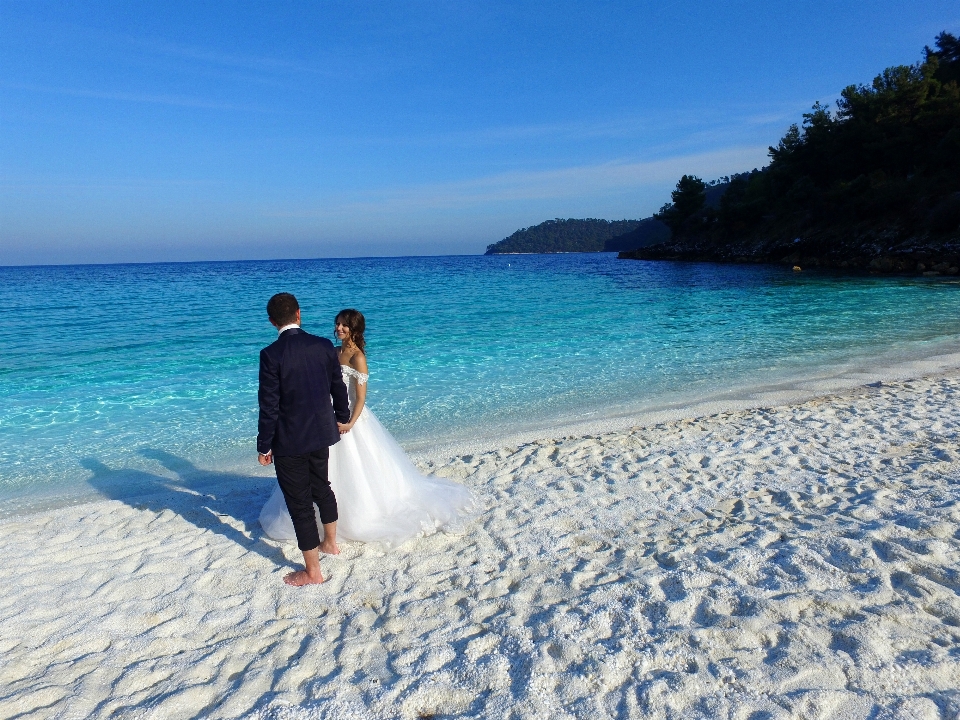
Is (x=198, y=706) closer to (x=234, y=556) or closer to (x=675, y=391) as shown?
(x=234, y=556)

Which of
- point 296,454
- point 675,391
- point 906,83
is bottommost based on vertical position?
point 675,391

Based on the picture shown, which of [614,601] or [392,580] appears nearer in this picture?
[614,601]

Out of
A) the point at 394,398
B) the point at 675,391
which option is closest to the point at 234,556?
the point at 394,398

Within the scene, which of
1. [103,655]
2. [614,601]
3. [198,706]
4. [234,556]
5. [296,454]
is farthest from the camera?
[234,556]

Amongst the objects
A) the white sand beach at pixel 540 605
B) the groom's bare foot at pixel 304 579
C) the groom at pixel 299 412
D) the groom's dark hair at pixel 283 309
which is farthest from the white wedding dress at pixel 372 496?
the groom's dark hair at pixel 283 309

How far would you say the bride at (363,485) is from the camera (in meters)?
4.85

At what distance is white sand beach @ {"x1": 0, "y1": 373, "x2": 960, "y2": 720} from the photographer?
305 cm

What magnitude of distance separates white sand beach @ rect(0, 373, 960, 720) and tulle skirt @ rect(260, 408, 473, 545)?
171mm

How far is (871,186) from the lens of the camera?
161 feet

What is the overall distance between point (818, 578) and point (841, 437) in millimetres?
3971

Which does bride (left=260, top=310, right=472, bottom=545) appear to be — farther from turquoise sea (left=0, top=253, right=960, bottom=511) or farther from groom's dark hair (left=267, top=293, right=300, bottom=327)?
turquoise sea (left=0, top=253, right=960, bottom=511)

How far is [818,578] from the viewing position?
395 centimetres

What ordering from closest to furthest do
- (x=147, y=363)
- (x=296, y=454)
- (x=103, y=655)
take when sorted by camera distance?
(x=103, y=655), (x=296, y=454), (x=147, y=363)

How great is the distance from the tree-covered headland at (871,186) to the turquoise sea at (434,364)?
20.1 m
